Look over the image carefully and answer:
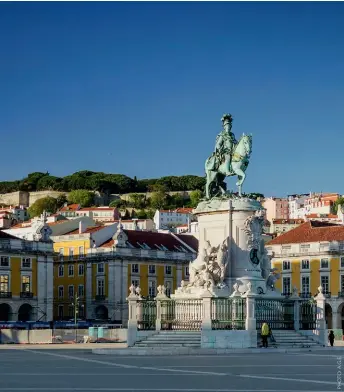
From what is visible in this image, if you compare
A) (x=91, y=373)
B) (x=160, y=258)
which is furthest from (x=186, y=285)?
Result: (x=160, y=258)

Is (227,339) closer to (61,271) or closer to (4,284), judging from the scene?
(4,284)

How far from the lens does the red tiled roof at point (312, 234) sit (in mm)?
82688

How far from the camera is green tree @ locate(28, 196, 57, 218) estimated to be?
188875 mm

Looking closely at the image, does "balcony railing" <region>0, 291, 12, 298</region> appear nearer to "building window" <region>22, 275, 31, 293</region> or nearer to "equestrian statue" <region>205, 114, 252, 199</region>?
"building window" <region>22, 275, 31, 293</region>

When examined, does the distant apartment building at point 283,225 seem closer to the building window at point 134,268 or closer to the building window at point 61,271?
the building window at point 61,271

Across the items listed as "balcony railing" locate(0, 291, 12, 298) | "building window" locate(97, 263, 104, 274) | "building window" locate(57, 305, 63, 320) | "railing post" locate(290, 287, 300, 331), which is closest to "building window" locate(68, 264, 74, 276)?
"building window" locate(57, 305, 63, 320)

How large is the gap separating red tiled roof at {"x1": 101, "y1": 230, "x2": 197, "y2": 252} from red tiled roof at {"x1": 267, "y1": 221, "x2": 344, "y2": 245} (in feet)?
31.9

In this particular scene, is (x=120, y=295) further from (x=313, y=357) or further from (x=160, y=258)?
(x=313, y=357)

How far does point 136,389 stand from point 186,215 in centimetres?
15827

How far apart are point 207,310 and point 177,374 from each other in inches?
524

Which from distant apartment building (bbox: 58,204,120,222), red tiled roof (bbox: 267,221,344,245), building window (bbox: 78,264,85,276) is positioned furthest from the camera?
distant apartment building (bbox: 58,204,120,222)

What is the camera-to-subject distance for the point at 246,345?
3431 cm

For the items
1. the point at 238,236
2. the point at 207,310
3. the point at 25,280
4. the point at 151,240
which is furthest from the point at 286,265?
the point at 207,310

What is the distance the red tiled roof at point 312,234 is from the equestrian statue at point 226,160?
149ft
